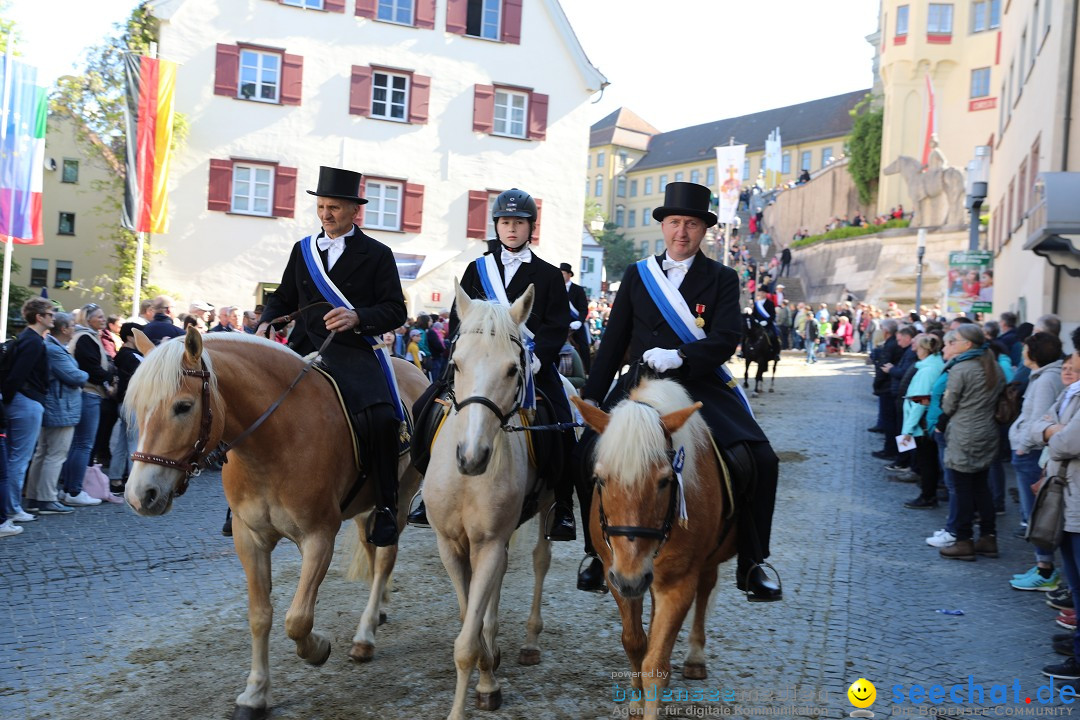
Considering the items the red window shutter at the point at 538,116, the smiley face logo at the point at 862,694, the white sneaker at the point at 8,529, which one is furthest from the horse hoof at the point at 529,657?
the red window shutter at the point at 538,116

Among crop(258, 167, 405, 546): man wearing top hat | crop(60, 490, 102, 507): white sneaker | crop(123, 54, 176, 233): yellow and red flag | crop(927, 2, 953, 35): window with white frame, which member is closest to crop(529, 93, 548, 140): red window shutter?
crop(123, 54, 176, 233): yellow and red flag

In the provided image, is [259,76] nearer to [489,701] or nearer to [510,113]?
[510,113]

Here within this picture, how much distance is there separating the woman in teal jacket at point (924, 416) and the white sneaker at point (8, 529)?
9.63m

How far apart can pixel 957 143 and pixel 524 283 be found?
Answer: 56496 millimetres

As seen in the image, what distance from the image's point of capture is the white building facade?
2769 cm

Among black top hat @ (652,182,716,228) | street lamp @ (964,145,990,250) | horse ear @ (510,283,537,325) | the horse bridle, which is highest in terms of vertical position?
street lamp @ (964,145,990,250)

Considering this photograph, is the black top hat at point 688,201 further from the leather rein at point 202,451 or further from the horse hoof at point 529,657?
the horse hoof at point 529,657

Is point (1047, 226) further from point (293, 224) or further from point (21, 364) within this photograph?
point (293, 224)

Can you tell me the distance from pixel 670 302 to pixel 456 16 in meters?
27.5

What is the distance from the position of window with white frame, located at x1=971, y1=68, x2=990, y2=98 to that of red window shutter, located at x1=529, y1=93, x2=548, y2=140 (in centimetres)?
3497

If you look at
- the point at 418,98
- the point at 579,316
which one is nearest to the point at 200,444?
the point at 579,316

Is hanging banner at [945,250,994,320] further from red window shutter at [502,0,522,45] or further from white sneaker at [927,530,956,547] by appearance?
red window shutter at [502,0,522,45]

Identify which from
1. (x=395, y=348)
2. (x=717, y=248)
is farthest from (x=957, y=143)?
(x=395, y=348)

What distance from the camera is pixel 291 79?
28.4 m
